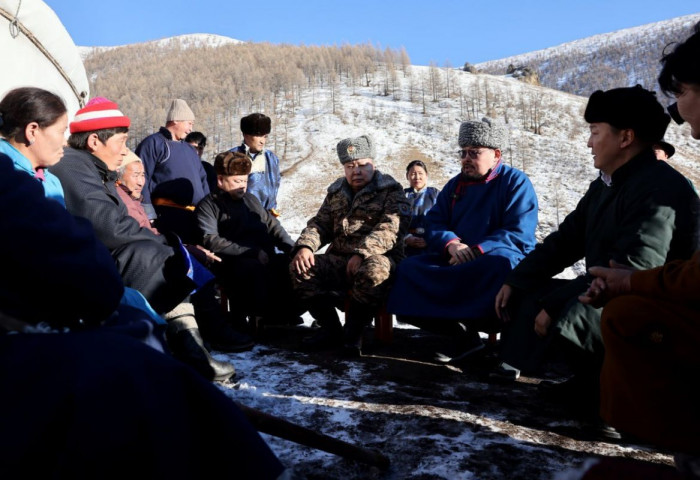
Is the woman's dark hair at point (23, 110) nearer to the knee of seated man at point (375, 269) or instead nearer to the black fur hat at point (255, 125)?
the knee of seated man at point (375, 269)

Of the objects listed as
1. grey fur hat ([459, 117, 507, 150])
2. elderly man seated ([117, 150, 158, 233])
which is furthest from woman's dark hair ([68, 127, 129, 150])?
grey fur hat ([459, 117, 507, 150])

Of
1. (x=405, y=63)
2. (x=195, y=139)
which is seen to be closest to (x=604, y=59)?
(x=405, y=63)

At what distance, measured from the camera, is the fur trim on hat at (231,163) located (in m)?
3.86

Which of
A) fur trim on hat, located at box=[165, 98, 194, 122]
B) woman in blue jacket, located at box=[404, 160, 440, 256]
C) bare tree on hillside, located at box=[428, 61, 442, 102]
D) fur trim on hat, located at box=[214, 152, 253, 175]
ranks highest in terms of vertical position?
bare tree on hillside, located at box=[428, 61, 442, 102]

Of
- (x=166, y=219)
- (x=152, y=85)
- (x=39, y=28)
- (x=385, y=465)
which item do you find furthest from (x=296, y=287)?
(x=152, y=85)

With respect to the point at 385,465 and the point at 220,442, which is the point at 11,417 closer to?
the point at 220,442

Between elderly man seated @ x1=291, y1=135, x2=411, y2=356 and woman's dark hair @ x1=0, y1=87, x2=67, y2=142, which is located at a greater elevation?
woman's dark hair @ x1=0, y1=87, x2=67, y2=142

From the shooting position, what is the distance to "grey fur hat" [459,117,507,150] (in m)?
3.40

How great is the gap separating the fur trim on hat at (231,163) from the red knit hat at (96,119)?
915 millimetres

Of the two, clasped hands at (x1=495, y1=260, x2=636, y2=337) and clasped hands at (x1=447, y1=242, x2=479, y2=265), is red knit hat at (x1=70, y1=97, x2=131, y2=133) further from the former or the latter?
clasped hands at (x1=495, y1=260, x2=636, y2=337)

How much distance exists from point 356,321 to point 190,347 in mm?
1127

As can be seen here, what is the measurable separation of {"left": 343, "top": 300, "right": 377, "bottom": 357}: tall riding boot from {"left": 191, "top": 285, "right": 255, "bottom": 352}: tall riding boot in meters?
0.64

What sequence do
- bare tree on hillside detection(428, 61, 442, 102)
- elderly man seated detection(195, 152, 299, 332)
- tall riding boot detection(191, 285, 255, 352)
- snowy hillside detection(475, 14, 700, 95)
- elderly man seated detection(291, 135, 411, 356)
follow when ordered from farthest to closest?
snowy hillside detection(475, 14, 700, 95), bare tree on hillside detection(428, 61, 442, 102), elderly man seated detection(195, 152, 299, 332), elderly man seated detection(291, 135, 411, 356), tall riding boot detection(191, 285, 255, 352)

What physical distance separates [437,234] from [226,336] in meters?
1.53
